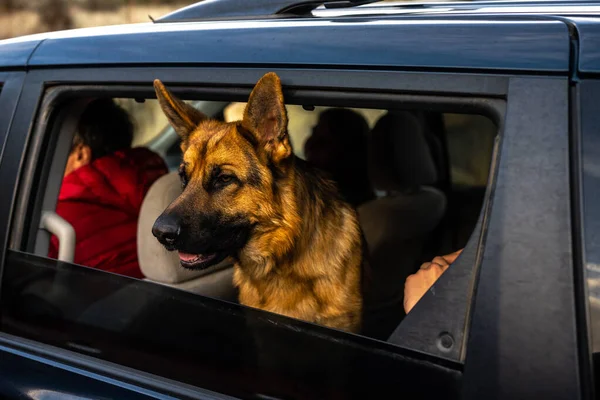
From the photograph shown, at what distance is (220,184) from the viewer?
261cm

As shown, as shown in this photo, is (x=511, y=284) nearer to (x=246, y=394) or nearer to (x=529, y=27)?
(x=529, y=27)

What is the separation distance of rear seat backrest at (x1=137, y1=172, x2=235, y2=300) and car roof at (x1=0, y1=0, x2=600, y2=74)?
676mm

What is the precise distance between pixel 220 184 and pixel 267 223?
24 cm

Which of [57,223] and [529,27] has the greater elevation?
[529,27]

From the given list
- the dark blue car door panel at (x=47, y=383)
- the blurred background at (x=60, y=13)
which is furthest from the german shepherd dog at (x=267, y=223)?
the blurred background at (x=60, y=13)

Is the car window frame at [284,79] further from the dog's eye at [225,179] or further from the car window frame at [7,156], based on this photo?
the dog's eye at [225,179]

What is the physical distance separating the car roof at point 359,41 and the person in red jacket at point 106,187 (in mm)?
752

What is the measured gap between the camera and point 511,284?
1.33m

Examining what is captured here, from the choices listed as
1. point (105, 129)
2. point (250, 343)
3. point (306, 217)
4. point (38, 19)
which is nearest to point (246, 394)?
point (250, 343)

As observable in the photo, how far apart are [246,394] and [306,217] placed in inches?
45.7

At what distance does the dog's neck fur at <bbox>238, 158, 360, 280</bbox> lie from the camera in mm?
2684

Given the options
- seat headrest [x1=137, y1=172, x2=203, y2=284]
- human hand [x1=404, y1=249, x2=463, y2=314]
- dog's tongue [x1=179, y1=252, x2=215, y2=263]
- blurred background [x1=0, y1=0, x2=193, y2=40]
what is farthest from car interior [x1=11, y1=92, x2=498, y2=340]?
blurred background [x1=0, y1=0, x2=193, y2=40]

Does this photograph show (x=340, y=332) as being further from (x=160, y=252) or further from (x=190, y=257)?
(x=160, y=252)

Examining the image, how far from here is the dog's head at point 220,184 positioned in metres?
2.39
